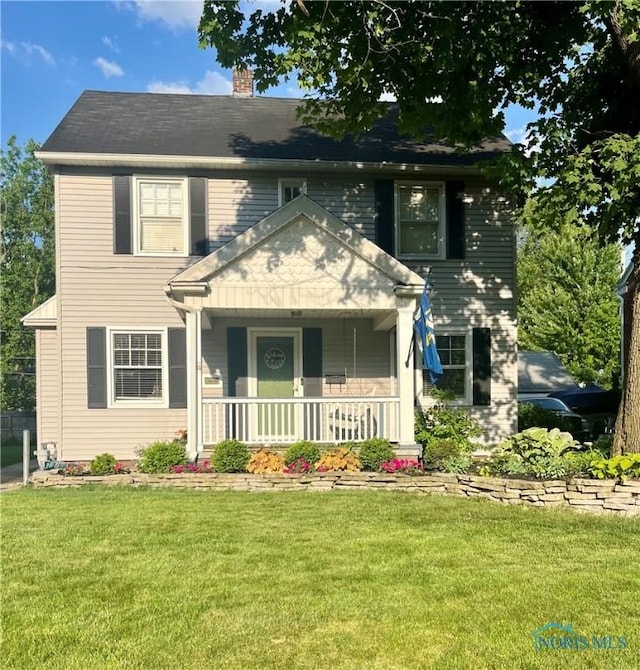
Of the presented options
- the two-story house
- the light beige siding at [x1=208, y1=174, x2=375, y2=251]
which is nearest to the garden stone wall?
the two-story house

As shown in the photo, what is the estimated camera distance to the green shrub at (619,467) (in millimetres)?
6770

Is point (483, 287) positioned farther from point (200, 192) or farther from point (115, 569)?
point (115, 569)

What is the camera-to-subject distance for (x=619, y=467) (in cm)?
682

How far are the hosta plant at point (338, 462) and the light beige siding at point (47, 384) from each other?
5558 mm

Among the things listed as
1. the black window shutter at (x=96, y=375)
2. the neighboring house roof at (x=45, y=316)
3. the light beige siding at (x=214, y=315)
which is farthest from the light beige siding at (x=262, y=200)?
the neighboring house roof at (x=45, y=316)

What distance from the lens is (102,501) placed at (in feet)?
23.8

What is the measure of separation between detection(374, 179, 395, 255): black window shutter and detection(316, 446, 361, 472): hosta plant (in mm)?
4502

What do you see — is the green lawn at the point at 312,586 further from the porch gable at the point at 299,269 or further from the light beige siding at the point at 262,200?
the light beige siding at the point at 262,200

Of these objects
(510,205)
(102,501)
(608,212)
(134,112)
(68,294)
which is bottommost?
(102,501)

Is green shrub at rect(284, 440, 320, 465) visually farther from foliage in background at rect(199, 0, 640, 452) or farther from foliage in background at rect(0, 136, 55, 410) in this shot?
foliage in background at rect(0, 136, 55, 410)

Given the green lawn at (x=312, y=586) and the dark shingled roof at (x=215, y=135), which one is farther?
the dark shingled roof at (x=215, y=135)

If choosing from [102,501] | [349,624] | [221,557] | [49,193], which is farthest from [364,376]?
[49,193]

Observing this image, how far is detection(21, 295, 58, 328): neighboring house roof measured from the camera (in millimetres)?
10430

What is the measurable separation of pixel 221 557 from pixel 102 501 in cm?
311
